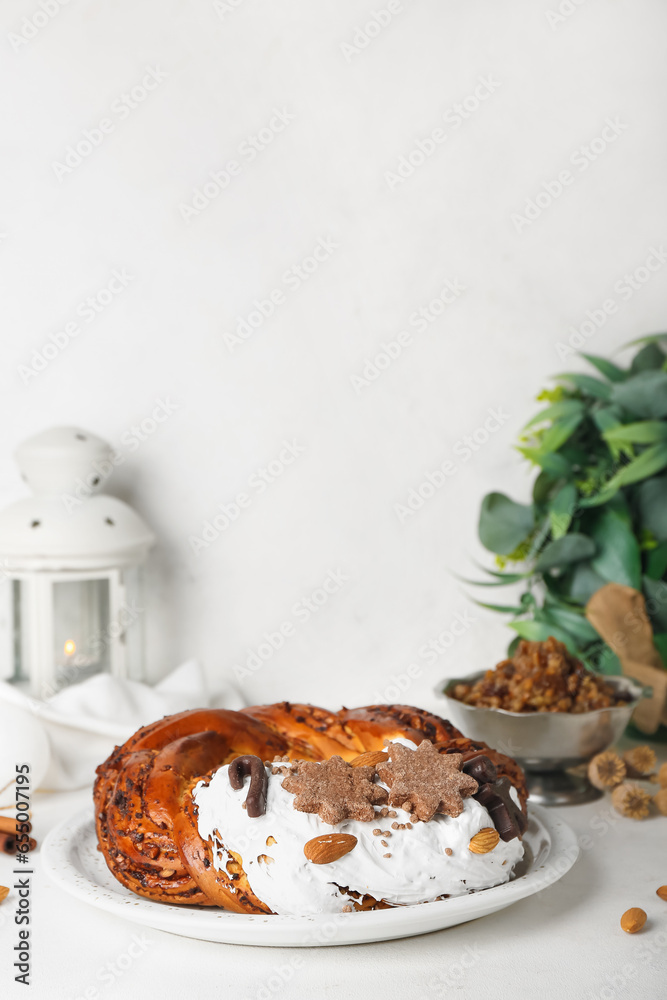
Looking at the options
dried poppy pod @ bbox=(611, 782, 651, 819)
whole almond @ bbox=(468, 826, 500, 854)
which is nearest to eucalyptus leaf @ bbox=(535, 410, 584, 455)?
dried poppy pod @ bbox=(611, 782, 651, 819)

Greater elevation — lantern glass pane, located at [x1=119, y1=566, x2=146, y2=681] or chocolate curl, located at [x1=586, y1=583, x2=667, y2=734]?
chocolate curl, located at [x1=586, y1=583, x2=667, y2=734]

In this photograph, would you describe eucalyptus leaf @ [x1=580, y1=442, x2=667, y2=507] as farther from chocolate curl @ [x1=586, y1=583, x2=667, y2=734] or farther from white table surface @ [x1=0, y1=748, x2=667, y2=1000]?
white table surface @ [x1=0, y1=748, x2=667, y2=1000]

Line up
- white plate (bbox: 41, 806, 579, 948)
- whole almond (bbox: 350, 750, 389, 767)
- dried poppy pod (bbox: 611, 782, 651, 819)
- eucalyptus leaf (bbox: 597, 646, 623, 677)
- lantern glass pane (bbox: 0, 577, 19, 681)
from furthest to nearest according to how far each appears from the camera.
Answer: lantern glass pane (bbox: 0, 577, 19, 681) → eucalyptus leaf (bbox: 597, 646, 623, 677) → dried poppy pod (bbox: 611, 782, 651, 819) → whole almond (bbox: 350, 750, 389, 767) → white plate (bbox: 41, 806, 579, 948)

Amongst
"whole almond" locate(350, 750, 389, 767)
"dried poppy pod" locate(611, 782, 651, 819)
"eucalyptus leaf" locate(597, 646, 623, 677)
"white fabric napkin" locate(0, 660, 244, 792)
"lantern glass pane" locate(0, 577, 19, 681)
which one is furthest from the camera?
"lantern glass pane" locate(0, 577, 19, 681)

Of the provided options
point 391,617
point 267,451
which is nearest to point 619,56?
point 267,451

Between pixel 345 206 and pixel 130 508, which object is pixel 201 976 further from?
pixel 345 206

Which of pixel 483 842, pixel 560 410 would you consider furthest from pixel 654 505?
pixel 483 842

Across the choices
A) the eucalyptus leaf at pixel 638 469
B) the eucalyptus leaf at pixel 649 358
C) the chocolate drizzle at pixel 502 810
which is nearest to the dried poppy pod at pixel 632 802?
the chocolate drizzle at pixel 502 810
